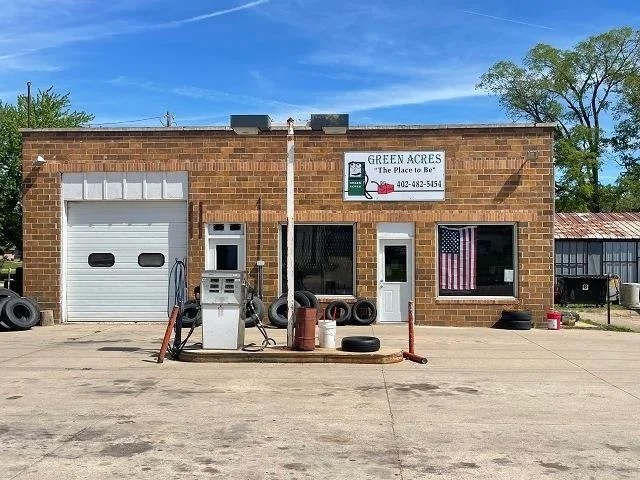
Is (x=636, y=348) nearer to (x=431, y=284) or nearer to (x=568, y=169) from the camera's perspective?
(x=431, y=284)

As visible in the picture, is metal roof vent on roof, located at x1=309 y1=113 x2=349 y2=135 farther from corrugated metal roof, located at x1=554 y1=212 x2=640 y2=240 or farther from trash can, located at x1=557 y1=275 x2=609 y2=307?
corrugated metal roof, located at x1=554 y1=212 x2=640 y2=240

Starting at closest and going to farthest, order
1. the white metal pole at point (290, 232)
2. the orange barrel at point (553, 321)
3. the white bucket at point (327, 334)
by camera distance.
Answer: the white bucket at point (327, 334) < the white metal pole at point (290, 232) < the orange barrel at point (553, 321)

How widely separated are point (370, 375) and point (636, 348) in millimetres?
6553

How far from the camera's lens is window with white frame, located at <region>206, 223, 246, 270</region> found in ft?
57.6

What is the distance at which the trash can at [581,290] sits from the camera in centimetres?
2484

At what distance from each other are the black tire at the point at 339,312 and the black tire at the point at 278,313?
0.95m

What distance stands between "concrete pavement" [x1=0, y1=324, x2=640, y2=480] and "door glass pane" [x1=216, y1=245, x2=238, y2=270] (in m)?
5.29

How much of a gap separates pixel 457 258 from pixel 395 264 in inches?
61.9

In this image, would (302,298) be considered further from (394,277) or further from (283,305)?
(394,277)

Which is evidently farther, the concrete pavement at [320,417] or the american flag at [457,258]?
the american flag at [457,258]

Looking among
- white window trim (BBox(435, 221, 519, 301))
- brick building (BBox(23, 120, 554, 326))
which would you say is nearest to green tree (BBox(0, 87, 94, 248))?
brick building (BBox(23, 120, 554, 326))

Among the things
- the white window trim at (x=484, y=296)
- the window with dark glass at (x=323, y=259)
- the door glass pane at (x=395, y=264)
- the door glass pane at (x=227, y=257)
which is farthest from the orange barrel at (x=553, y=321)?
the door glass pane at (x=227, y=257)

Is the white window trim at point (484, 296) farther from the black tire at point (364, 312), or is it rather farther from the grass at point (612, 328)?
the grass at point (612, 328)

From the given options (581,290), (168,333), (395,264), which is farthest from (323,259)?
(581,290)
